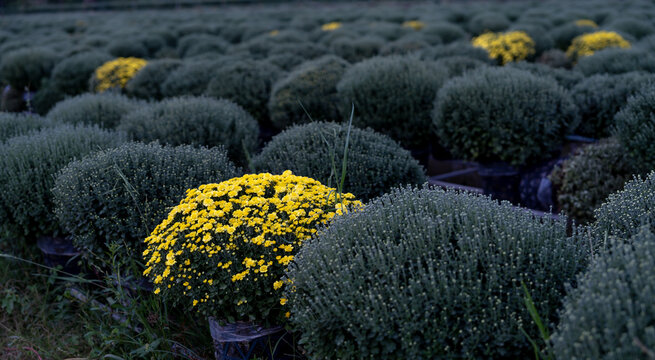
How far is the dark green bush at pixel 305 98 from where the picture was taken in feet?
24.1

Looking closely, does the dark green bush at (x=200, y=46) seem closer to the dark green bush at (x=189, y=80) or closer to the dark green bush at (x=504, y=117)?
the dark green bush at (x=189, y=80)

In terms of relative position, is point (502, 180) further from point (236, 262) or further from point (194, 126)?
point (236, 262)

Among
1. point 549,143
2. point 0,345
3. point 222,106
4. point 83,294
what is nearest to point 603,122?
point 549,143

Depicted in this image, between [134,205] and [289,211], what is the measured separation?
139 centimetres

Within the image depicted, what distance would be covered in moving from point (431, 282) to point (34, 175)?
394 cm

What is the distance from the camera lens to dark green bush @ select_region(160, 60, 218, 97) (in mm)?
8984

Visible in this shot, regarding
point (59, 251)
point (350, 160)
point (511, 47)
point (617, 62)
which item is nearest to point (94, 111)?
point (59, 251)

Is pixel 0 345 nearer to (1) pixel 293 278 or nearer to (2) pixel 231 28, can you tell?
(1) pixel 293 278

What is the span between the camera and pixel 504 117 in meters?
5.82

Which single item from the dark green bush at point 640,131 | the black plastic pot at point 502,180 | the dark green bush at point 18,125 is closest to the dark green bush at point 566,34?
the black plastic pot at point 502,180

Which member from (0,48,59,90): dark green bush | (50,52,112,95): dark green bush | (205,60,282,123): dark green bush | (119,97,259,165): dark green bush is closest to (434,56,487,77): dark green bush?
(205,60,282,123): dark green bush

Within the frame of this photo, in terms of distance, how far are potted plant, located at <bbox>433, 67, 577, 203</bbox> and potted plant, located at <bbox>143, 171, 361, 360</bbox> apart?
9.83 ft

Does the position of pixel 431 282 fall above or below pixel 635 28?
above

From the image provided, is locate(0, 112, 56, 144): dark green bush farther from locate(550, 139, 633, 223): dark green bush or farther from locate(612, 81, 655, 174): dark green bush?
locate(612, 81, 655, 174): dark green bush
